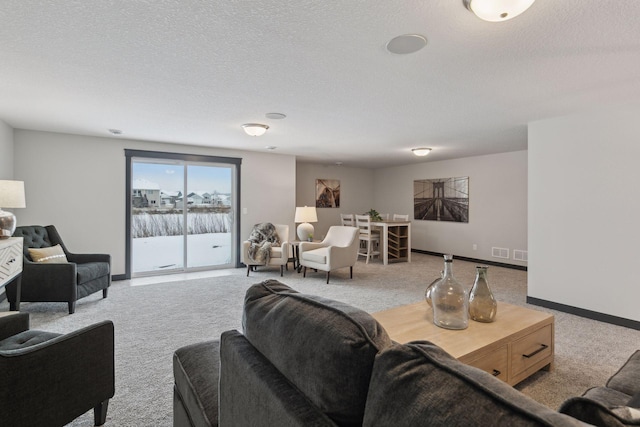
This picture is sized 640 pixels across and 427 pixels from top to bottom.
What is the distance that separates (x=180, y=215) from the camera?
19.1 ft

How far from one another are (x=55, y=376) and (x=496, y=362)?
226 cm

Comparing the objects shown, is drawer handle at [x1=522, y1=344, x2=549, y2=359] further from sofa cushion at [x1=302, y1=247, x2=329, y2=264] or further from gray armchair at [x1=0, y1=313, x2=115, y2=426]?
sofa cushion at [x1=302, y1=247, x2=329, y2=264]

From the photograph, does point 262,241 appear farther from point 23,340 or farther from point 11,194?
point 23,340

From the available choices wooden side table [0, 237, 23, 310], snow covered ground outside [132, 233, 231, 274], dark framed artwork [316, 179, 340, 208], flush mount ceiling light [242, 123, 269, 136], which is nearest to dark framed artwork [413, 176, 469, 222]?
dark framed artwork [316, 179, 340, 208]

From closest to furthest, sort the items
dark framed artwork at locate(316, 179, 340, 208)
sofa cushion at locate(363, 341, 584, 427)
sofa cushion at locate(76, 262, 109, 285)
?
1. sofa cushion at locate(363, 341, 584, 427)
2. sofa cushion at locate(76, 262, 109, 285)
3. dark framed artwork at locate(316, 179, 340, 208)

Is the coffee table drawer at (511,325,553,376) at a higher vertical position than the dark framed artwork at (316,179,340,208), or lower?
lower

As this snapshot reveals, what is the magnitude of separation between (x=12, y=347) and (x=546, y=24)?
347 centimetres

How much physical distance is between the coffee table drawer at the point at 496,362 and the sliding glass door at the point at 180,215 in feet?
16.8

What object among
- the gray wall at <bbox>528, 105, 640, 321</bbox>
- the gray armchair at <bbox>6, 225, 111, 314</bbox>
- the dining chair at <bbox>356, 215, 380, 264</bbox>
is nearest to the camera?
the gray wall at <bbox>528, 105, 640, 321</bbox>

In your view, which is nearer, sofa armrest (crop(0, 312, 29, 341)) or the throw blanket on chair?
sofa armrest (crop(0, 312, 29, 341))

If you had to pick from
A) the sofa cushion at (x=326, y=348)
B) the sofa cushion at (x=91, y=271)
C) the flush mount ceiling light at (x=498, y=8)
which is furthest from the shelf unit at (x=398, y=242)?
the sofa cushion at (x=326, y=348)

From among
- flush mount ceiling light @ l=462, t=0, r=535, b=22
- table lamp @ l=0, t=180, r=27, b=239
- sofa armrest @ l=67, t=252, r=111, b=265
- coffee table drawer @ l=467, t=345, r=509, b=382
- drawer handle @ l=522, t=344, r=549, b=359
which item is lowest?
drawer handle @ l=522, t=344, r=549, b=359

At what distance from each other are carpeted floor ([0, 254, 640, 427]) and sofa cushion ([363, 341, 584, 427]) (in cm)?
174

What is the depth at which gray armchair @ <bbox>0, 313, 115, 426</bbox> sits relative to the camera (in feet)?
4.26
